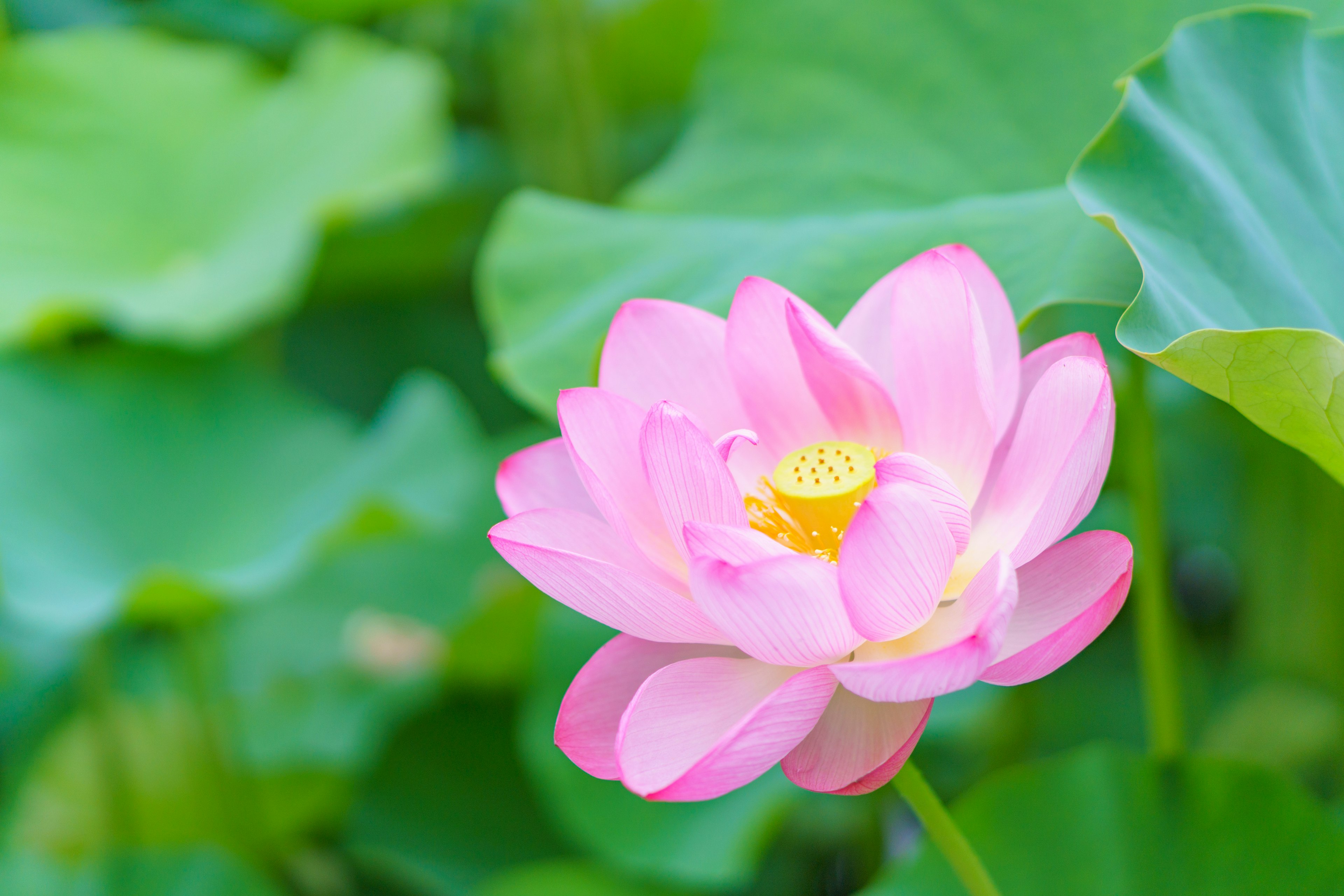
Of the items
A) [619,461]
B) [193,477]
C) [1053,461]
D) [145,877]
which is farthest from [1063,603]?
[193,477]

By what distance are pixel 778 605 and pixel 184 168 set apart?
1.08 meters

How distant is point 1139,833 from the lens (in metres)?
0.46

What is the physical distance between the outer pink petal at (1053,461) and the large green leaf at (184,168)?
741 millimetres

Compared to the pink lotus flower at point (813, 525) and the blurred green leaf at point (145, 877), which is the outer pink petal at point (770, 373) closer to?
the pink lotus flower at point (813, 525)

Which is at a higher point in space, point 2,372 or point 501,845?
point 2,372

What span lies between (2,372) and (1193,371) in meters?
1.02

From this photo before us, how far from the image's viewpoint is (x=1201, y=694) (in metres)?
1.00

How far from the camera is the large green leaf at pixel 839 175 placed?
0.51 meters

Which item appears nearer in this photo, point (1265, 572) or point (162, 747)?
point (1265, 572)

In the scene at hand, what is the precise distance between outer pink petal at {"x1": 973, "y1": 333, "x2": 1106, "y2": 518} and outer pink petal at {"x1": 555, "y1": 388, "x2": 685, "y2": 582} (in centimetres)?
11

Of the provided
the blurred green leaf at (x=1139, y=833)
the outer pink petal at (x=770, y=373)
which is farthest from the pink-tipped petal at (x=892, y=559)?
the blurred green leaf at (x=1139, y=833)

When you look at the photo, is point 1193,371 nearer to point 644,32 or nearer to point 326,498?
point 326,498

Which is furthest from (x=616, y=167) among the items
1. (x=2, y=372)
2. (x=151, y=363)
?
(x=2, y=372)

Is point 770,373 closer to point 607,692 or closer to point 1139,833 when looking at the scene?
point 607,692
